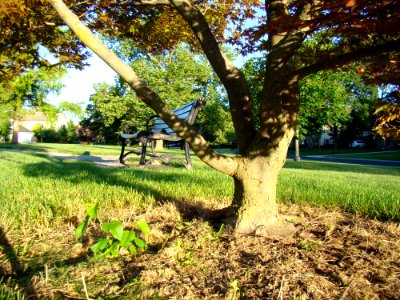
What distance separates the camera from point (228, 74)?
7.77 ft

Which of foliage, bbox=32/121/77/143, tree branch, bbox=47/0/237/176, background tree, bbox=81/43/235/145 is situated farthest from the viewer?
foliage, bbox=32/121/77/143

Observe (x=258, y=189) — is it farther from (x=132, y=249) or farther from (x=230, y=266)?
(x=132, y=249)

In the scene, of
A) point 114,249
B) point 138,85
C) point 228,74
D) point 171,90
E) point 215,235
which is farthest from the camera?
point 171,90

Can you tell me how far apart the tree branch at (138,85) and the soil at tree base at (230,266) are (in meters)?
0.49

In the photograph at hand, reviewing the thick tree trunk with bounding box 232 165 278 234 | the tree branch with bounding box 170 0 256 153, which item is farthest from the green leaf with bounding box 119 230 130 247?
the tree branch with bounding box 170 0 256 153

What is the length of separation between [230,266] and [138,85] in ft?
4.03

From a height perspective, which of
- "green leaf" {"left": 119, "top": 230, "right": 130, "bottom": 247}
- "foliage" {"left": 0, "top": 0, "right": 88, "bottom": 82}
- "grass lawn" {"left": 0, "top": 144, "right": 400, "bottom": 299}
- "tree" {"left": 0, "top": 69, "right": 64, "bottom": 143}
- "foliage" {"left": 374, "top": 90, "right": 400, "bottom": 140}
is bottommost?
"grass lawn" {"left": 0, "top": 144, "right": 400, "bottom": 299}

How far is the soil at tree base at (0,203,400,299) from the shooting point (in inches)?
54.7

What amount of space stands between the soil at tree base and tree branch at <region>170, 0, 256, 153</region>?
794 mm

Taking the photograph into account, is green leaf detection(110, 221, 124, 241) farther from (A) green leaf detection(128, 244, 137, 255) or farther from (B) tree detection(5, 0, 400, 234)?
(B) tree detection(5, 0, 400, 234)

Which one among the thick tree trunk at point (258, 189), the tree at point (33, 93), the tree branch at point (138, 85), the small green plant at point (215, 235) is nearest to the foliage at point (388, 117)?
the thick tree trunk at point (258, 189)

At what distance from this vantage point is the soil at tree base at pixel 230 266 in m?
1.39

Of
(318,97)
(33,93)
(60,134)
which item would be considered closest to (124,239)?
(318,97)

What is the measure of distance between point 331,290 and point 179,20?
4.20 meters
